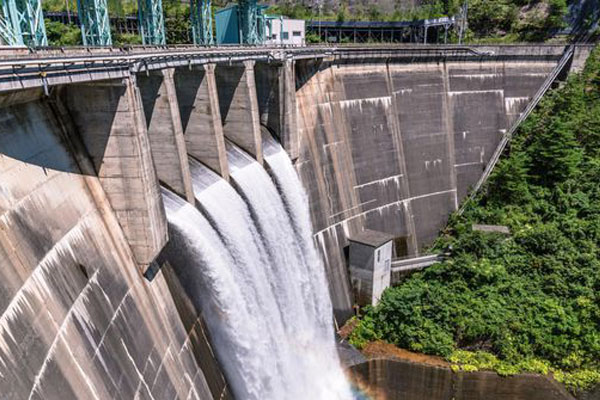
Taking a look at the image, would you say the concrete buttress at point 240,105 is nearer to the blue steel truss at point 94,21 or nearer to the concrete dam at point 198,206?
the concrete dam at point 198,206

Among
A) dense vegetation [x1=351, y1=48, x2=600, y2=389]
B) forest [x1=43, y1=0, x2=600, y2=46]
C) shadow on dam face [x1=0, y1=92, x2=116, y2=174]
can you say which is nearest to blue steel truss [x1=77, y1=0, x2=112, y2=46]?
shadow on dam face [x1=0, y1=92, x2=116, y2=174]

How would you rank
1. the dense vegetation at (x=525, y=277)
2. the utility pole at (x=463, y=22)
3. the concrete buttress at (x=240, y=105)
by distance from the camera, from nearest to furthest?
the concrete buttress at (x=240, y=105) < the dense vegetation at (x=525, y=277) < the utility pole at (x=463, y=22)

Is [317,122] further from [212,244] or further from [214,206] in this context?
[212,244]

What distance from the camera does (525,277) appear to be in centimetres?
2427

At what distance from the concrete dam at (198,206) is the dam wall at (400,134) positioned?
0.14 m

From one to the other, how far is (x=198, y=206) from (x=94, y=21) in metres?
11.5

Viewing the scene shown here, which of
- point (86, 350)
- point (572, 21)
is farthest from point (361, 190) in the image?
point (572, 21)

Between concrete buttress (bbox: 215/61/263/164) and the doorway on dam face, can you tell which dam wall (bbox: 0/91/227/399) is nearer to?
concrete buttress (bbox: 215/61/263/164)

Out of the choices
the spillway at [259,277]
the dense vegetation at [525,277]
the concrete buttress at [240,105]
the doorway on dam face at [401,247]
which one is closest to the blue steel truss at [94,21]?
the concrete buttress at [240,105]

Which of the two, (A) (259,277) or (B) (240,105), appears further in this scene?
(B) (240,105)

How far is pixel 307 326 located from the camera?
19719mm

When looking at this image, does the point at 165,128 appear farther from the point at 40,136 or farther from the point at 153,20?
the point at 153,20

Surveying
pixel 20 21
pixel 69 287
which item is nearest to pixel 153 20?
pixel 20 21

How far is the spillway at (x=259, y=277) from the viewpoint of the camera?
13406 millimetres
